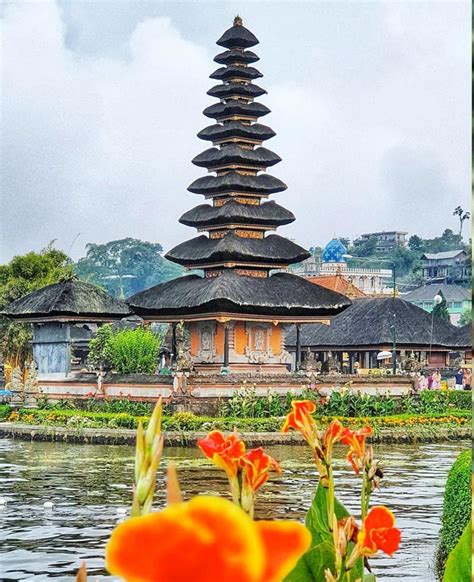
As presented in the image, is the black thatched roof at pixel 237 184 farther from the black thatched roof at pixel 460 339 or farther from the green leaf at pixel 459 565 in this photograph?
the green leaf at pixel 459 565

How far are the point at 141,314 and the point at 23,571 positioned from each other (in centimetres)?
1919

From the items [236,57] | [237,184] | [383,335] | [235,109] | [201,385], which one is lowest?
[201,385]

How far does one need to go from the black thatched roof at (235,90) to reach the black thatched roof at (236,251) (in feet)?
11.8

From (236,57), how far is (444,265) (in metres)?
44.9

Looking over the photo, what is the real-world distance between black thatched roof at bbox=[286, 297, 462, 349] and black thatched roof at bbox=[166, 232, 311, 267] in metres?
5.47

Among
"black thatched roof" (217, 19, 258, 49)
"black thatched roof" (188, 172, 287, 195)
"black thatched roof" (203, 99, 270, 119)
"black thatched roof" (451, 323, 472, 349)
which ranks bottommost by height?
"black thatched roof" (451, 323, 472, 349)

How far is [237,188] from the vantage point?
2769 centimetres

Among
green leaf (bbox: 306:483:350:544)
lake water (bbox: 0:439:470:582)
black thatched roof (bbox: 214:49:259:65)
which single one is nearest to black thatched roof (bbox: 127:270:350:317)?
black thatched roof (bbox: 214:49:259:65)

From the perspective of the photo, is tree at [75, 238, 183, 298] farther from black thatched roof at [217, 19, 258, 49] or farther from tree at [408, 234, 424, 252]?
black thatched roof at [217, 19, 258, 49]

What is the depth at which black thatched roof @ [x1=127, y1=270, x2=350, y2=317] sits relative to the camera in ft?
82.5

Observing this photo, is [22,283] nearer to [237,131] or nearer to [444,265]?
[237,131]

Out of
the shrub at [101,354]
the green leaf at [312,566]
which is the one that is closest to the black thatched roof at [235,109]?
the shrub at [101,354]

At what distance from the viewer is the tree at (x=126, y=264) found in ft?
268

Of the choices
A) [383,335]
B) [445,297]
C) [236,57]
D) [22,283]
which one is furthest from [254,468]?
[445,297]
